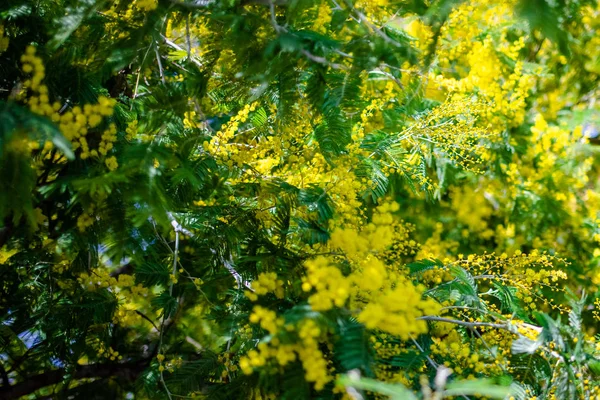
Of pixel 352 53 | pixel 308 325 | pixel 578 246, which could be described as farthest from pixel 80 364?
pixel 578 246

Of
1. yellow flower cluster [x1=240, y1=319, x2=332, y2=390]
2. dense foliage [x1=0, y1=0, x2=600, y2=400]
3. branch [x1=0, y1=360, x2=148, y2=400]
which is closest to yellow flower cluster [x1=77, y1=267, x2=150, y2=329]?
dense foliage [x1=0, y1=0, x2=600, y2=400]

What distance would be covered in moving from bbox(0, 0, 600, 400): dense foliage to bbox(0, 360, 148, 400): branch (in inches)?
0.5

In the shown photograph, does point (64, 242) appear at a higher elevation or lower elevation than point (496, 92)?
lower

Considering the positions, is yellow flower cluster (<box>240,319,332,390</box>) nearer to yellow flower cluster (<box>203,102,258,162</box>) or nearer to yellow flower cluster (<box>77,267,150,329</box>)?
yellow flower cluster (<box>203,102,258,162</box>)

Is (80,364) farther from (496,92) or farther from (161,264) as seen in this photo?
(496,92)

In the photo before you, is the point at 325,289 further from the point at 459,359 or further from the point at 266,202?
the point at 266,202

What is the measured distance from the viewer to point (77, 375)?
11.6 feet

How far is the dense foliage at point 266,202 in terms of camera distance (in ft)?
5.97

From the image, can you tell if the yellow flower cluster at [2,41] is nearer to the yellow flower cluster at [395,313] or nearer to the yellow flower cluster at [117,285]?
the yellow flower cluster at [117,285]

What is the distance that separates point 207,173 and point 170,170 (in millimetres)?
273

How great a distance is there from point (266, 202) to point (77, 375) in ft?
6.15

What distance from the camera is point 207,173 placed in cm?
251

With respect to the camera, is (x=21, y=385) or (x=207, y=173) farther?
(x=21, y=385)

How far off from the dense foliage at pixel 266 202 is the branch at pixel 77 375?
0.01 m
